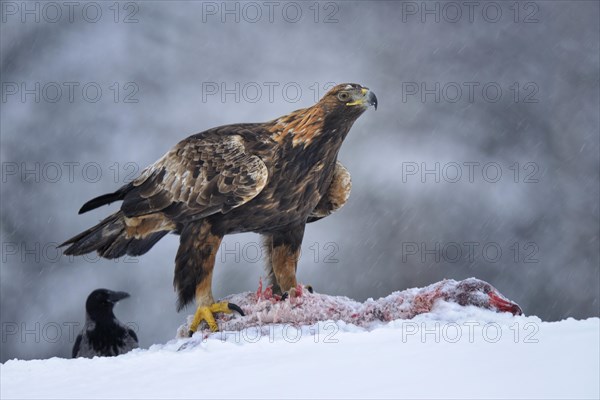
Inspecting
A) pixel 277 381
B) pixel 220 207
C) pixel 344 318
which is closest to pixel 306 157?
pixel 220 207

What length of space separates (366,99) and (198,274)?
1.84 meters

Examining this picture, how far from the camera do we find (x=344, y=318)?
5.36 metres

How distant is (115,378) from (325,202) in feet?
9.76

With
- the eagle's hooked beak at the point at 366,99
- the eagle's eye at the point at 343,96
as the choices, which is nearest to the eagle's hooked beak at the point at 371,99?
the eagle's hooked beak at the point at 366,99

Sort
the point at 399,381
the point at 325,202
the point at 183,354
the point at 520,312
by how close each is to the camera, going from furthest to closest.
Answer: the point at 325,202, the point at 520,312, the point at 183,354, the point at 399,381

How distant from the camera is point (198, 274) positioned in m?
5.71

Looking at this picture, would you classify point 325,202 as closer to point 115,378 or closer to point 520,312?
point 520,312

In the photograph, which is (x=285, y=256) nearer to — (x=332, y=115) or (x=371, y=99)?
(x=332, y=115)

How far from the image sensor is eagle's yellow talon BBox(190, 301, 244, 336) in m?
5.57

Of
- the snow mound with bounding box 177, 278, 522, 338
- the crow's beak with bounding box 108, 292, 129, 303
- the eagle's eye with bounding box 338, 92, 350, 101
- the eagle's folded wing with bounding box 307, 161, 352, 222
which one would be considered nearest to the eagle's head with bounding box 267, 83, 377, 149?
the eagle's eye with bounding box 338, 92, 350, 101

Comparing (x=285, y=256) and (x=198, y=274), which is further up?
(x=285, y=256)

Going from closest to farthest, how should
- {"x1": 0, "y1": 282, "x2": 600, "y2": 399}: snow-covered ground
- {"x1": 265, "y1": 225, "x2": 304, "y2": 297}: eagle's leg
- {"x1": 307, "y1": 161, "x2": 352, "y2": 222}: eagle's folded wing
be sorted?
1. {"x1": 0, "y1": 282, "x2": 600, "y2": 399}: snow-covered ground
2. {"x1": 265, "y1": 225, "x2": 304, "y2": 297}: eagle's leg
3. {"x1": 307, "y1": 161, "x2": 352, "y2": 222}: eagle's folded wing

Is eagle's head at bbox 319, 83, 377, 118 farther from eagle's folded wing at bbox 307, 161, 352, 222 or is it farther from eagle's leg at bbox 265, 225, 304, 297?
eagle's leg at bbox 265, 225, 304, 297

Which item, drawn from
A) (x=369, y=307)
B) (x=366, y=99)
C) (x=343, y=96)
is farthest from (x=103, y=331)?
(x=366, y=99)
